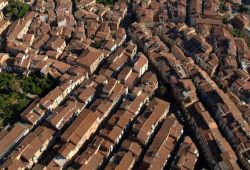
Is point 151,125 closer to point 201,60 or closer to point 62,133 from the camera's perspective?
point 62,133

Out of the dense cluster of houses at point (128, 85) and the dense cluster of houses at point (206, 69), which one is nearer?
the dense cluster of houses at point (128, 85)

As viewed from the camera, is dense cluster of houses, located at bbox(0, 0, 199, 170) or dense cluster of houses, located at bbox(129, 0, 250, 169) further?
dense cluster of houses, located at bbox(129, 0, 250, 169)

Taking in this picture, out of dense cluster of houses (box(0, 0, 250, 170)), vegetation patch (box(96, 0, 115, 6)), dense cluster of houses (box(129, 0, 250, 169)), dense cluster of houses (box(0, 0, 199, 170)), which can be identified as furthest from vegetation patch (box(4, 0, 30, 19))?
dense cluster of houses (box(129, 0, 250, 169))

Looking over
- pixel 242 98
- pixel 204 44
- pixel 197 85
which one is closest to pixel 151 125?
pixel 197 85

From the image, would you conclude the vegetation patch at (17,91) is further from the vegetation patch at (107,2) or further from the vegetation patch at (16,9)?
the vegetation patch at (107,2)

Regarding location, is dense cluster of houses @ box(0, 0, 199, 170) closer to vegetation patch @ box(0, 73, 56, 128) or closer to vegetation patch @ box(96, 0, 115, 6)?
vegetation patch @ box(0, 73, 56, 128)

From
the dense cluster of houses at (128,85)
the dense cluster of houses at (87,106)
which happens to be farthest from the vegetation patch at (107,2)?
the dense cluster of houses at (87,106)

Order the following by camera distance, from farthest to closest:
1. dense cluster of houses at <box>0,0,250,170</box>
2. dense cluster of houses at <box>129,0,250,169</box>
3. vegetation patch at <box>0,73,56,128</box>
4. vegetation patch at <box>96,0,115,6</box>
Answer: vegetation patch at <box>96,0,115,6</box>
vegetation patch at <box>0,73,56,128</box>
dense cluster of houses at <box>129,0,250,169</box>
dense cluster of houses at <box>0,0,250,170</box>

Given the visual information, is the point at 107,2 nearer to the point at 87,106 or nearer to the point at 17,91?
the point at 17,91
